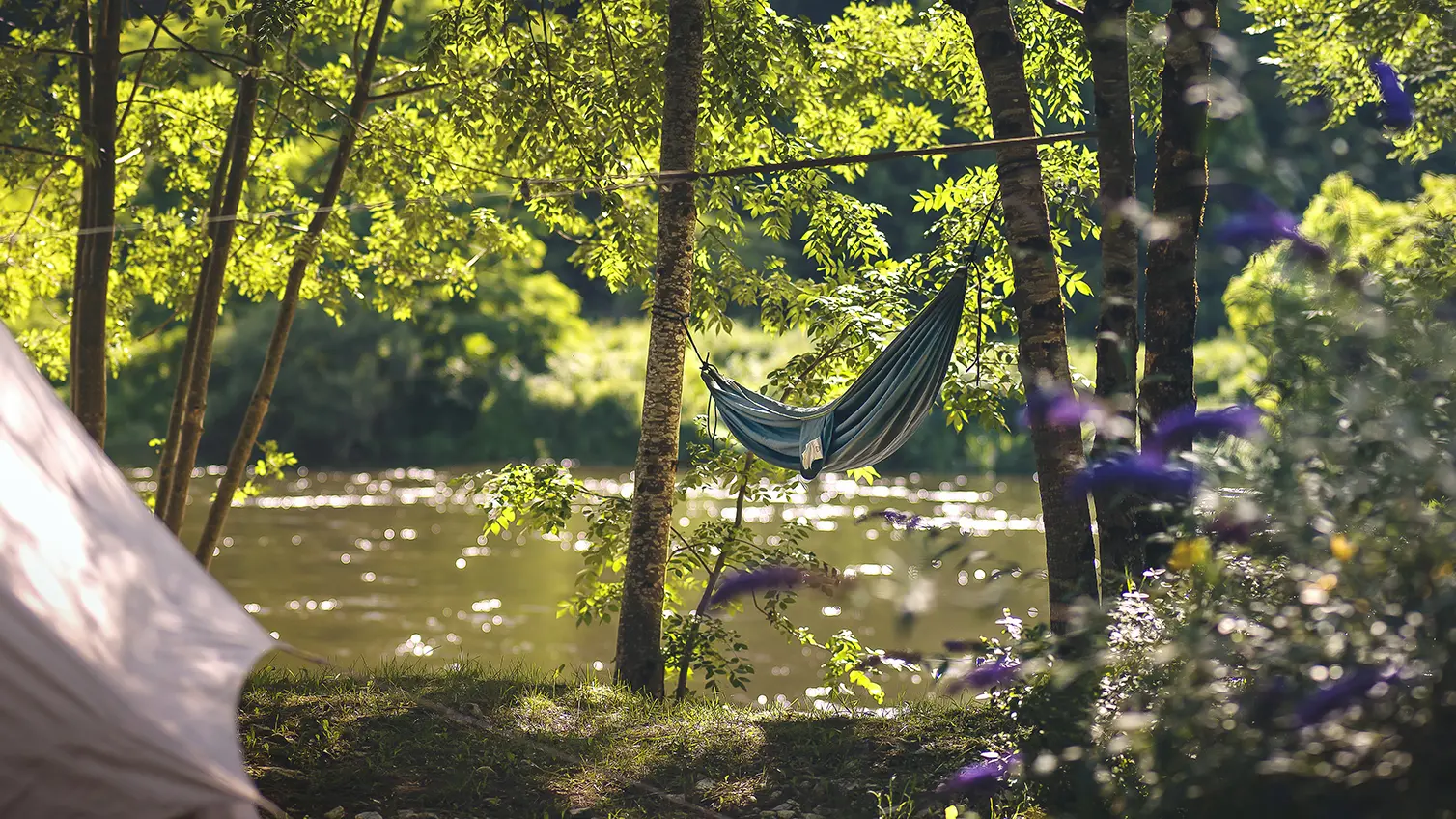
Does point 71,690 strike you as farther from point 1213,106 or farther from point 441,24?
point 441,24

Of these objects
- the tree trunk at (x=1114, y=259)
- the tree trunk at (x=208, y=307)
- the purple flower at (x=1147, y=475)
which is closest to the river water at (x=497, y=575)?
the tree trunk at (x=208, y=307)

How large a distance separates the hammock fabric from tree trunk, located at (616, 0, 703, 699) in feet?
1.10

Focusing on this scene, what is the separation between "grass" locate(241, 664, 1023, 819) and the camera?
10.2 feet

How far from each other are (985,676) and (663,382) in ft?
6.92

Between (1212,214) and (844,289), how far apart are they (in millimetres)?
29102

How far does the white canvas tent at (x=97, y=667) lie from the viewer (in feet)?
6.32

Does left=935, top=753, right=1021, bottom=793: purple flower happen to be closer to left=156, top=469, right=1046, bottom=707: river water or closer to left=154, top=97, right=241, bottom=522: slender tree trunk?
left=156, top=469, right=1046, bottom=707: river water

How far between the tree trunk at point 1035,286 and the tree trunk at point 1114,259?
0.10 m

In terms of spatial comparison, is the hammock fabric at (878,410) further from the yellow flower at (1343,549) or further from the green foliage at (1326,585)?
the yellow flower at (1343,549)

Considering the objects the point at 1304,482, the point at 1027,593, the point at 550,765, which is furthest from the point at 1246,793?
the point at 1027,593

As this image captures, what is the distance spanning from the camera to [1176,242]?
11.0ft

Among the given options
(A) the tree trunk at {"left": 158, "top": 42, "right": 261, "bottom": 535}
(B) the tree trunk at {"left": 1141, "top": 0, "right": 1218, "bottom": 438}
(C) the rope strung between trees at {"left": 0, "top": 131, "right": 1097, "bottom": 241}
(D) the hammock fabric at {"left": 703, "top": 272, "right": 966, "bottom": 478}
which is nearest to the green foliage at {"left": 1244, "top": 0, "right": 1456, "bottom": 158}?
(B) the tree trunk at {"left": 1141, "top": 0, "right": 1218, "bottom": 438}

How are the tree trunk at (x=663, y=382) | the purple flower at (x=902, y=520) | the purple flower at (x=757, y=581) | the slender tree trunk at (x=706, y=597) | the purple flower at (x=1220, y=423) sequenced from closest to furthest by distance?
1. the purple flower at (x=1220, y=423)
2. the purple flower at (x=757, y=581)
3. the purple flower at (x=902, y=520)
4. the tree trunk at (x=663, y=382)
5. the slender tree trunk at (x=706, y=597)

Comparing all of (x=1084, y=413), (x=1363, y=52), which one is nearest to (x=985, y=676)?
(x=1084, y=413)
